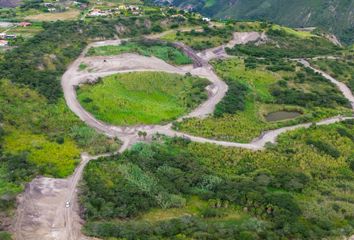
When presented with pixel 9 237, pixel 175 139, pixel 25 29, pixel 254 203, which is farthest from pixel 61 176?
pixel 25 29

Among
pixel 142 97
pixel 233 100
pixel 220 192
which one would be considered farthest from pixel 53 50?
pixel 220 192

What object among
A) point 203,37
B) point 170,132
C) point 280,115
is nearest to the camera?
point 170,132

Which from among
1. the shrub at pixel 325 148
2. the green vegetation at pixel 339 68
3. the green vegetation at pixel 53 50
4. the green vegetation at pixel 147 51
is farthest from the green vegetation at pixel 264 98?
the green vegetation at pixel 53 50

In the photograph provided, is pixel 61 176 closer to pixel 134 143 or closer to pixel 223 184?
pixel 134 143

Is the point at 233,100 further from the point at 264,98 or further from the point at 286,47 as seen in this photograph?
the point at 286,47

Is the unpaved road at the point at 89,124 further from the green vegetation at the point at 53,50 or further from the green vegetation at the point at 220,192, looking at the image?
the green vegetation at the point at 53,50

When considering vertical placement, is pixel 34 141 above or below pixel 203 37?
below

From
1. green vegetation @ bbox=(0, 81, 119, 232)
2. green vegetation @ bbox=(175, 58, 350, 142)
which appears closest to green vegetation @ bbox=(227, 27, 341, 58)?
green vegetation @ bbox=(175, 58, 350, 142)

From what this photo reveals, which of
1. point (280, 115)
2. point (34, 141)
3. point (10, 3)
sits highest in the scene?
point (34, 141)
